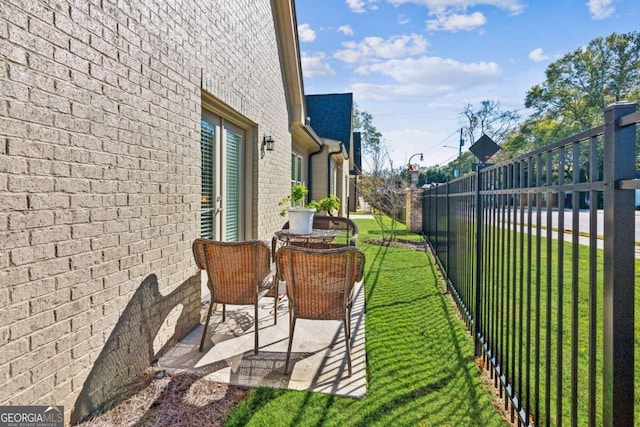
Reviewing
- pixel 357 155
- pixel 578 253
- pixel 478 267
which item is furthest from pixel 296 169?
pixel 357 155

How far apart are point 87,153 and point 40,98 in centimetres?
41

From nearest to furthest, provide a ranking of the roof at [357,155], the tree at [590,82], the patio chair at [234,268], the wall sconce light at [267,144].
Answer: the patio chair at [234,268]
the wall sconce light at [267,144]
the roof at [357,155]
the tree at [590,82]

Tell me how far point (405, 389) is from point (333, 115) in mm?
15103

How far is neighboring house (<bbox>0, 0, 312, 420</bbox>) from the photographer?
1.78 metres

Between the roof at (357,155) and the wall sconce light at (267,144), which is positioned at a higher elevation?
the roof at (357,155)

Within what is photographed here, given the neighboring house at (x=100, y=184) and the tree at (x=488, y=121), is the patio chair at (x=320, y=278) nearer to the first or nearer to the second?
the neighboring house at (x=100, y=184)

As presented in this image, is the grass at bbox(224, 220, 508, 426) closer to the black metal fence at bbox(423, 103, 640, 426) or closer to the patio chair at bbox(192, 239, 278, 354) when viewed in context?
the black metal fence at bbox(423, 103, 640, 426)

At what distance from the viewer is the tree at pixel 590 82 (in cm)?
2658

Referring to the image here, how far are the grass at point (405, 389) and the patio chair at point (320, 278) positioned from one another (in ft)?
1.29

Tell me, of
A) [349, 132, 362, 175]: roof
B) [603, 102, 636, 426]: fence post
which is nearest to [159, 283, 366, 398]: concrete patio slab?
[603, 102, 636, 426]: fence post

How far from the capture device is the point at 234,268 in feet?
10.6

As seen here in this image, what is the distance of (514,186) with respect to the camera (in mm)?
2287

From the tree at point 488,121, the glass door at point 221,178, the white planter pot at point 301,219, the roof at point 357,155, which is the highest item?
the tree at point 488,121

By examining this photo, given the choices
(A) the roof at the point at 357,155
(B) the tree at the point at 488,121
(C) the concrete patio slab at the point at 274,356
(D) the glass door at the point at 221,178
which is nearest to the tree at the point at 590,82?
(B) the tree at the point at 488,121
